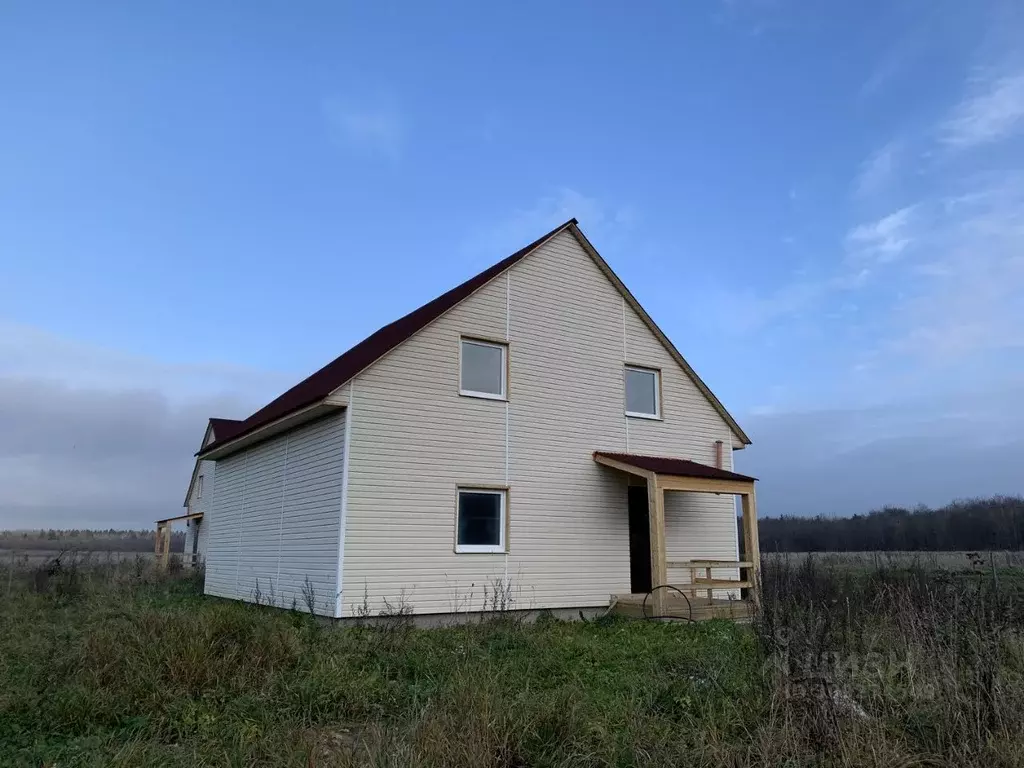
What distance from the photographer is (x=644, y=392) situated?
1708 centimetres

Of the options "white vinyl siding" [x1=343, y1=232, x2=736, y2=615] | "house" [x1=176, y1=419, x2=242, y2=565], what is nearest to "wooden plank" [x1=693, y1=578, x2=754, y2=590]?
"white vinyl siding" [x1=343, y1=232, x2=736, y2=615]

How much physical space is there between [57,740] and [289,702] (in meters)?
1.87

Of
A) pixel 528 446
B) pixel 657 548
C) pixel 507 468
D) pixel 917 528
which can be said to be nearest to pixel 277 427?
pixel 507 468

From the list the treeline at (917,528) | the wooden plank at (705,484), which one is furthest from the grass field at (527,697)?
the treeline at (917,528)

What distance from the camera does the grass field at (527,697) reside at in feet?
16.8

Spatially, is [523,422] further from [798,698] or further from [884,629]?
[798,698]

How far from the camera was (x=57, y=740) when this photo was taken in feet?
20.0

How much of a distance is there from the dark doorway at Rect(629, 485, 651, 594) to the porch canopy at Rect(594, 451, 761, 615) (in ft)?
4.69

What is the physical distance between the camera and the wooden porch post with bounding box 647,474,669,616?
13.9 meters

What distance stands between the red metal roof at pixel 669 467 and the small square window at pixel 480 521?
2634 millimetres

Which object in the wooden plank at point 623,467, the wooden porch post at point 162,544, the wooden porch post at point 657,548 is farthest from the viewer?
the wooden porch post at point 162,544

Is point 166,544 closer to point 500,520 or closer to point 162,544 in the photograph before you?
point 162,544

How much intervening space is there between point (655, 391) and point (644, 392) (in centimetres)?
32

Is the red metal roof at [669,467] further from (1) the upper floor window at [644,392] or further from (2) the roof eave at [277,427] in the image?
(2) the roof eave at [277,427]
